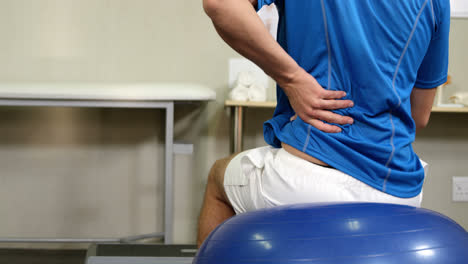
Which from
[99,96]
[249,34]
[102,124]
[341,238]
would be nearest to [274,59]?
[249,34]

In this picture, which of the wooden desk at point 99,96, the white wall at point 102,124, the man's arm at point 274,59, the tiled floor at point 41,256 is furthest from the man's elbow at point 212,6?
the tiled floor at point 41,256

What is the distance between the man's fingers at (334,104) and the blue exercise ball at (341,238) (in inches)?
8.3

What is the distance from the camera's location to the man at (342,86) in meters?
0.81

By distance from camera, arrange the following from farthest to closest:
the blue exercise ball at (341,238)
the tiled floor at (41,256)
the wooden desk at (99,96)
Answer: the tiled floor at (41,256), the wooden desk at (99,96), the blue exercise ball at (341,238)

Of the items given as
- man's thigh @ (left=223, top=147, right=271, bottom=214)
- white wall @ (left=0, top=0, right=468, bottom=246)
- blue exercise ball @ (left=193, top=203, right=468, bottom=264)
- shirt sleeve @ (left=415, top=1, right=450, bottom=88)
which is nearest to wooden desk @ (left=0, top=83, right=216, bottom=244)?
white wall @ (left=0, top=0, right=468, bottom=246)

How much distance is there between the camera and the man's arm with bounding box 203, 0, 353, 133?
0.80 m

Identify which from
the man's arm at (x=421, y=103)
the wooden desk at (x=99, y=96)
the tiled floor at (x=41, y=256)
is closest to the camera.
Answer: the man's arm at (x=421, y=103)

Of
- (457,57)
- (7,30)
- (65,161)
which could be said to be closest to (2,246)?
(65,161)

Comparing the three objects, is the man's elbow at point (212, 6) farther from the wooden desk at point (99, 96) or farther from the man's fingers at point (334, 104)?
the wooden desk at point (99, 96)

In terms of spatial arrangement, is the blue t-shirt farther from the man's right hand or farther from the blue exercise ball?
the blue exercise ball

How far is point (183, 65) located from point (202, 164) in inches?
20.6

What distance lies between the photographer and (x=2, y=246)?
234cm

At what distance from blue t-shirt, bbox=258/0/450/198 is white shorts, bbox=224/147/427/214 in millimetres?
18

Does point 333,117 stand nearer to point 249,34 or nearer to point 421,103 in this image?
point 249,34
